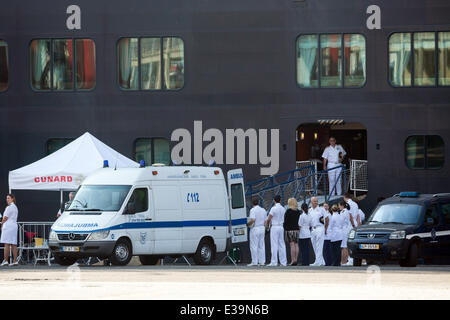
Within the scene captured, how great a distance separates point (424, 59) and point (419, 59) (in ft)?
0.54

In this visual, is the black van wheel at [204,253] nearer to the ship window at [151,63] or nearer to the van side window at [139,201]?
the van side window at [139,201]

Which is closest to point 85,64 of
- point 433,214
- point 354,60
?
point 354,60

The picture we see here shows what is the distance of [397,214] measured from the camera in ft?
87.0

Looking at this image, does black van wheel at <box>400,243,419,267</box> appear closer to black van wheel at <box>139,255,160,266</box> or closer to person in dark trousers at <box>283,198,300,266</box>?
person in dark trousers at <box>283,198,300,266</box>

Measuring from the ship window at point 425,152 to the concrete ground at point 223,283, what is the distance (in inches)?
389

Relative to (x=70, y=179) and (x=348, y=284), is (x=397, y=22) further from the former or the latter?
(x=348, y=284)

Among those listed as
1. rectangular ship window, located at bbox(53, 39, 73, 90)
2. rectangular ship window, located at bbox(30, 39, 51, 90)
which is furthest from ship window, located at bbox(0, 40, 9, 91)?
rectangular ship window, located at bbox(53, 39, 73, 90)

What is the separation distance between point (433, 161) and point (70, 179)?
12937 mm

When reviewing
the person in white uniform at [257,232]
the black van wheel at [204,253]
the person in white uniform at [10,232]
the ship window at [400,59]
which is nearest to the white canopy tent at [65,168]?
the person in white uniform at [10,232]

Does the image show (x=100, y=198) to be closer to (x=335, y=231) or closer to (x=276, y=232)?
(x=276, y=232)

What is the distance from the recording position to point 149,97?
35.2m

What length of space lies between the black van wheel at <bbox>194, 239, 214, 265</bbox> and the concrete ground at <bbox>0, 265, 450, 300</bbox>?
1500mm

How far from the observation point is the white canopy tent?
90.6 feet
